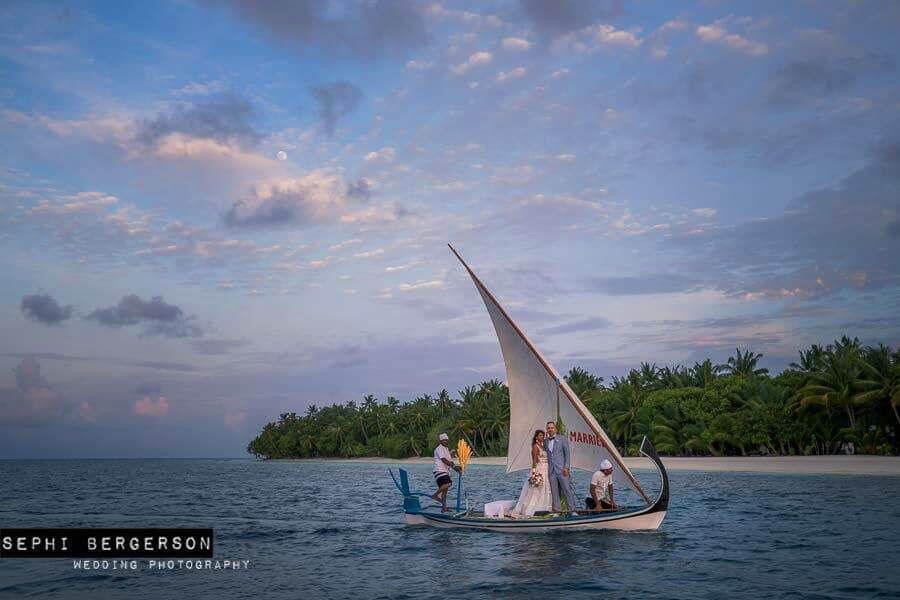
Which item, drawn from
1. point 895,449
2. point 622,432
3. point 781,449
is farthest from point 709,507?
point 622,432

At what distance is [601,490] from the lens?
21531 millimetres

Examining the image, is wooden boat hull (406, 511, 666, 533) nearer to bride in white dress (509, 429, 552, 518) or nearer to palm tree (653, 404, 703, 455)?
bride in white dress (509, 429, 552, 518)

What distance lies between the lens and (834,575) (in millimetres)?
16281

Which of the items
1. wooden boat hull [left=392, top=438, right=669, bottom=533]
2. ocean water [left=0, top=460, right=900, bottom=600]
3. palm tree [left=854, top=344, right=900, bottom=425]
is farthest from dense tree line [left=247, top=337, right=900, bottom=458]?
wooden boat hull [left=392, top=438, right=669, bottom=533]

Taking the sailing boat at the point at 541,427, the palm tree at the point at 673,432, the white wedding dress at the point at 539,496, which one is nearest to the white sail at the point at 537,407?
the sailing boat at the point at 541,427

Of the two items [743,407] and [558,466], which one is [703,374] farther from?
[558,466]

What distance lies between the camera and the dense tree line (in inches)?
2362

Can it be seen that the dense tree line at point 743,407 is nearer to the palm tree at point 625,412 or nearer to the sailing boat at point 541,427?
the palm tree at point 625,412

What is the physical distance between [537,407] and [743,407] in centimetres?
5625

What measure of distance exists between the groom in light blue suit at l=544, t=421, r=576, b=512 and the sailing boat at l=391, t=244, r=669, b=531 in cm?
44

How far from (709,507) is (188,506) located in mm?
28674

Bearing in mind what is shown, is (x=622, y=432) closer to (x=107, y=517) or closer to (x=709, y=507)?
(x=709, y=507)

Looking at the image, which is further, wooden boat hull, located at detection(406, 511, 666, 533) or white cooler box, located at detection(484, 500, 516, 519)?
white cooler box, located at detection(484, 500, 516, 519)

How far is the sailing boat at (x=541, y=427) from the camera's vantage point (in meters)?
20.9
